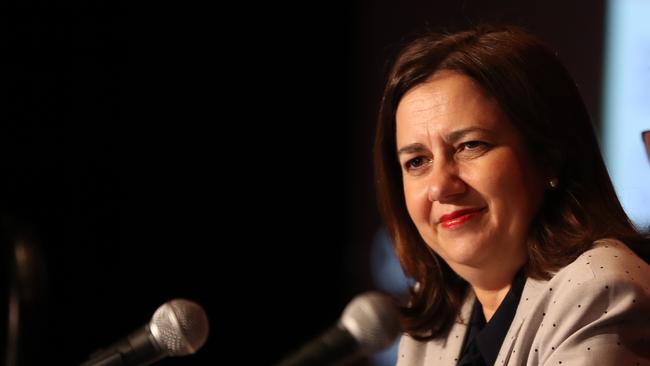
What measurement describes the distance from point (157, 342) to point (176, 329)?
0.04m

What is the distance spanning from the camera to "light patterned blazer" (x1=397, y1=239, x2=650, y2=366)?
1559 millimetres

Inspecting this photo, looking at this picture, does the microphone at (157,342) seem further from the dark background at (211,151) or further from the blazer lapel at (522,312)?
the dark background at (211,151)

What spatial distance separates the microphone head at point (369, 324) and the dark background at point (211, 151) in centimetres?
235

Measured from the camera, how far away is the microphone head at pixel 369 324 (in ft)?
3.60

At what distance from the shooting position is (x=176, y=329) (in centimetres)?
142

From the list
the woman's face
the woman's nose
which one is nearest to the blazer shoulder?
the woman's face

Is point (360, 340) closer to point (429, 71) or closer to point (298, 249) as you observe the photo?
point (429, 71)

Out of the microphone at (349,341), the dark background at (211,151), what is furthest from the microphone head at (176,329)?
the dark background at (211,151)

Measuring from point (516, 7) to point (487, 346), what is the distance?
1953 millimetres

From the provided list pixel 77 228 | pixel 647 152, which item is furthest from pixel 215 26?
pixel 647 152

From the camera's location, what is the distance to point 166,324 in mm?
1429

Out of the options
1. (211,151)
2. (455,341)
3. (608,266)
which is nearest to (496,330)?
(455,341)

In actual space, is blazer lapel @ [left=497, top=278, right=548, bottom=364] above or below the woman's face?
below

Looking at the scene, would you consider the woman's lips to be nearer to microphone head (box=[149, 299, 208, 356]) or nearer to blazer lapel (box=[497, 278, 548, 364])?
blazer lapel (box=[497, 278, 548, 364])
